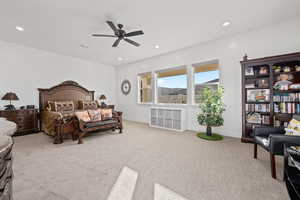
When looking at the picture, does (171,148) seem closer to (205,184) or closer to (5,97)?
(205,184)

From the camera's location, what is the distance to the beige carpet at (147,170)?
1.49 meters

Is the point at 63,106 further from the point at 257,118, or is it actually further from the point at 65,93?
the point at 257,118

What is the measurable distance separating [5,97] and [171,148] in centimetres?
483

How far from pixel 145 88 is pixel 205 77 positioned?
275cm

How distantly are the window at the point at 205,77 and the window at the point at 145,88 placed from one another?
83.2 inches

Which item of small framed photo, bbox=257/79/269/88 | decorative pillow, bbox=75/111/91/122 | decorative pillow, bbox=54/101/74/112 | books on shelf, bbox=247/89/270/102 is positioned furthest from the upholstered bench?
small framed photo, bbox=257/79/269/88

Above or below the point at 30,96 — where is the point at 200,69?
above

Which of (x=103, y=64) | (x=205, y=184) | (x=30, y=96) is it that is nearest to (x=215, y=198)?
(x=205, y=184)

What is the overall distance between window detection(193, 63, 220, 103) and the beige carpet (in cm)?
187

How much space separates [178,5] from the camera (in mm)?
2381

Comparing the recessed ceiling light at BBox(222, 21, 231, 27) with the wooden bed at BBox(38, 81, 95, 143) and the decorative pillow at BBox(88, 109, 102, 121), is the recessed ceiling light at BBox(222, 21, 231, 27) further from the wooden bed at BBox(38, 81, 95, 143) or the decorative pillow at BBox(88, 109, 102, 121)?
the wooden bed at BBox(38, 81, 95, 143)

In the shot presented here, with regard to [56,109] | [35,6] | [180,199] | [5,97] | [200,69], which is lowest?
[180,199]

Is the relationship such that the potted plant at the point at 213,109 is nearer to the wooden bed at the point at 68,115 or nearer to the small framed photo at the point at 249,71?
→ the small framed photo at the point at 249,71

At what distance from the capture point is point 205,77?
4.21 meters
